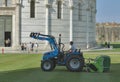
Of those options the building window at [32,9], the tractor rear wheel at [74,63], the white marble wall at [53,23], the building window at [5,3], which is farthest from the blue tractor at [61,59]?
the building window at [5,3]

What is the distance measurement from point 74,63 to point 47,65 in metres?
1.71

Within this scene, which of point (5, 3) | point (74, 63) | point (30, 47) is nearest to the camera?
point (74, 63)

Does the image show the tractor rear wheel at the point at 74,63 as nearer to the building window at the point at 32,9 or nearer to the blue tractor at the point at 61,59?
the blue tractor at the point at 61,59

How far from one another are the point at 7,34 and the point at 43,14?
19.4 ft

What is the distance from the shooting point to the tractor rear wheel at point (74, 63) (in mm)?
24781

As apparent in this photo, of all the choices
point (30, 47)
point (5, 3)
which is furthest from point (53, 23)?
point (5, 3)

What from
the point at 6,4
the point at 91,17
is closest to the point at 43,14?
the point at 6,4

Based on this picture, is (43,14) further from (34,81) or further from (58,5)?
(34,81)

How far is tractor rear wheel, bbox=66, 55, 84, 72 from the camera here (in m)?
24.8

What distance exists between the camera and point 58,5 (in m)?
61.7

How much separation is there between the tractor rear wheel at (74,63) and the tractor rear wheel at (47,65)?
106 centimetres

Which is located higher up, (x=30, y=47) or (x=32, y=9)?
(x=32, y=9)

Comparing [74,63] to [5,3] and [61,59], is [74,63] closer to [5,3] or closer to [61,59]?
[61,59]

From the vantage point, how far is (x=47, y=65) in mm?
25562
